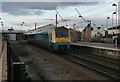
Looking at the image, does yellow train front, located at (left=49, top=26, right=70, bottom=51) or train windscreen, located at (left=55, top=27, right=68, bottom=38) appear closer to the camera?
yellow train front, located at (left=49, top=26, right=70, bottom=51)

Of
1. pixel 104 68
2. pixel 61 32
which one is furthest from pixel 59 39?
pixel 104 68

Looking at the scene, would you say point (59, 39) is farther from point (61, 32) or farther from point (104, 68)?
point (104, 68)

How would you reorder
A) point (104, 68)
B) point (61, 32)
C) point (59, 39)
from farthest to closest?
point (61, 32), point (59, 39), point (104, 68)

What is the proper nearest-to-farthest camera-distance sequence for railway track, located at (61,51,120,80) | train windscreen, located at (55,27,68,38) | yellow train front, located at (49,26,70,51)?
railway track, located at (61,51,120,80)
yellow train front, located at (49,26,70,51)
train windscreen, located at (55,27,68,38)

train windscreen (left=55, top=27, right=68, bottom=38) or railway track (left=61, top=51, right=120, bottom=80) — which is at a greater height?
train windscreen (left=55, top=27, right=68, bottom=38)

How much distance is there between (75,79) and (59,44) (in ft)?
52.2

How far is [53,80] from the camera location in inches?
462

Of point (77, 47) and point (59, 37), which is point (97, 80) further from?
point (77, 47)

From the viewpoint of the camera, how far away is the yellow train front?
27.6m

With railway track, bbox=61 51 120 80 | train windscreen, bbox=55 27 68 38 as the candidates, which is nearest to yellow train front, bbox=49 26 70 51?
train windscreen, bbox=55 27 68 38

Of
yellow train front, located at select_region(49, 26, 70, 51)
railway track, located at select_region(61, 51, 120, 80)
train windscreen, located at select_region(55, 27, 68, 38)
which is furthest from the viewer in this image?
train windscreen, located at select_region(55, 27, 68, 38)

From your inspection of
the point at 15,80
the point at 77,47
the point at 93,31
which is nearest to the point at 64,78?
the point at 15,80

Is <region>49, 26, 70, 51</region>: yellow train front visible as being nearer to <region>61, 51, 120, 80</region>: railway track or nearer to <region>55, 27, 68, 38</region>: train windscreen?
<region>55, 27, 68, 38</region>: train windscreen

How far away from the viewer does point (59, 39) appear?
2788 cm
